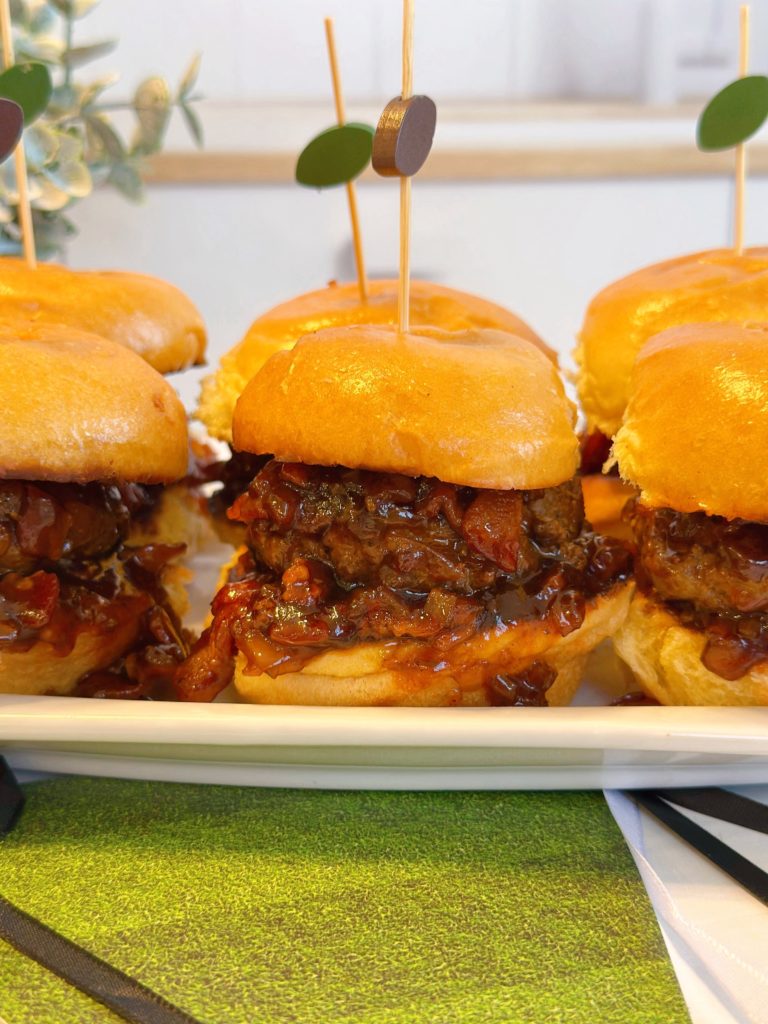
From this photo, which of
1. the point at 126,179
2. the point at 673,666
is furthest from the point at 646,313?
the point at 126,179

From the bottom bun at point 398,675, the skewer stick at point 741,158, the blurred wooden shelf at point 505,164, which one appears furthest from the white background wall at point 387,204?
the bottom bun at point 398,675

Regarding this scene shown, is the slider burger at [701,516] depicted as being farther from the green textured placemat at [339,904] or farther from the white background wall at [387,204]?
the white background wall at [387,204]

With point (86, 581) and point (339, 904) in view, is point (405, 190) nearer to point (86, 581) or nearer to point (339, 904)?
point (86, 581)

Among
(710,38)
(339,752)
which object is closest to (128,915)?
(339,752)

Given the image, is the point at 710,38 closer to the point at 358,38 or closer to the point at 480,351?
the point at 358,38

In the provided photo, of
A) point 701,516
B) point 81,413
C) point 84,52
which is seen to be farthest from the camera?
point 84,52

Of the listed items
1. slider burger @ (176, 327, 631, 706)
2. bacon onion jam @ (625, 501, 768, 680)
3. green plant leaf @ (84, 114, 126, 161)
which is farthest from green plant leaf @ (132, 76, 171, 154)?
bacon onion jam @ (625, 501, 768, 680)

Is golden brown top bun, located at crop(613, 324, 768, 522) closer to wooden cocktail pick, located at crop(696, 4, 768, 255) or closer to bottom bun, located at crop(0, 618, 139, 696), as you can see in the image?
wooden cocktail pick, located at crop(696, 4, 768, 255)
